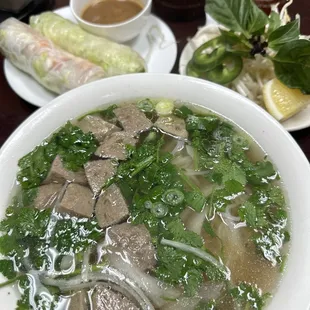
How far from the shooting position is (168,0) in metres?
2.82

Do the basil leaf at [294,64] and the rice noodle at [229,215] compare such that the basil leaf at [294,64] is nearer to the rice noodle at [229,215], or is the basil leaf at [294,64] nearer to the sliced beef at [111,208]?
the rice noodle at [229,215]

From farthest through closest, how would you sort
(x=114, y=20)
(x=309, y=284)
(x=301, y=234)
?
(x=114, y=20) < (x=301, y=234) < (x=309, y=284)

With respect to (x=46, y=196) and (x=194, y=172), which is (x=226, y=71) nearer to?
(x=194, y=172)

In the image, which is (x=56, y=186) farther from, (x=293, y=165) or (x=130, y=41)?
(x=130, y=41)

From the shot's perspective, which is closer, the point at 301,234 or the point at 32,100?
the point at 301,234

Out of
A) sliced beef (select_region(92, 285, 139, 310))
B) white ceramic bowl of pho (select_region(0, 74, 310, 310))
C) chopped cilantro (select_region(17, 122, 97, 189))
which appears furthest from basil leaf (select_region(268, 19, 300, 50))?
sliced beef (select_region(92, 285, 139, 310))

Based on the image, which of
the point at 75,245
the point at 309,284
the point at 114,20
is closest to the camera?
the point at 309,284

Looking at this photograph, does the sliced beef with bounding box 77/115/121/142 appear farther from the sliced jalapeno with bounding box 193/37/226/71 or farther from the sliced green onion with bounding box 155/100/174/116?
the sliced jalapeno with bounding box 193/37/226/71

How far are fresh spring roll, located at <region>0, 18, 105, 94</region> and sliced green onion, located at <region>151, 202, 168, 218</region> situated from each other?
0.98 meters

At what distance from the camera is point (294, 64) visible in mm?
2080

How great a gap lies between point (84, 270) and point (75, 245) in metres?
0.10

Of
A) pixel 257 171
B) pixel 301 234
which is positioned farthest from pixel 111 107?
pixel 301 234

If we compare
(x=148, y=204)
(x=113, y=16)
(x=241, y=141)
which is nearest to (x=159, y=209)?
(x=148, y=204)

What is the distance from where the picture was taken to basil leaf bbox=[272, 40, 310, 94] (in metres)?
2.01
